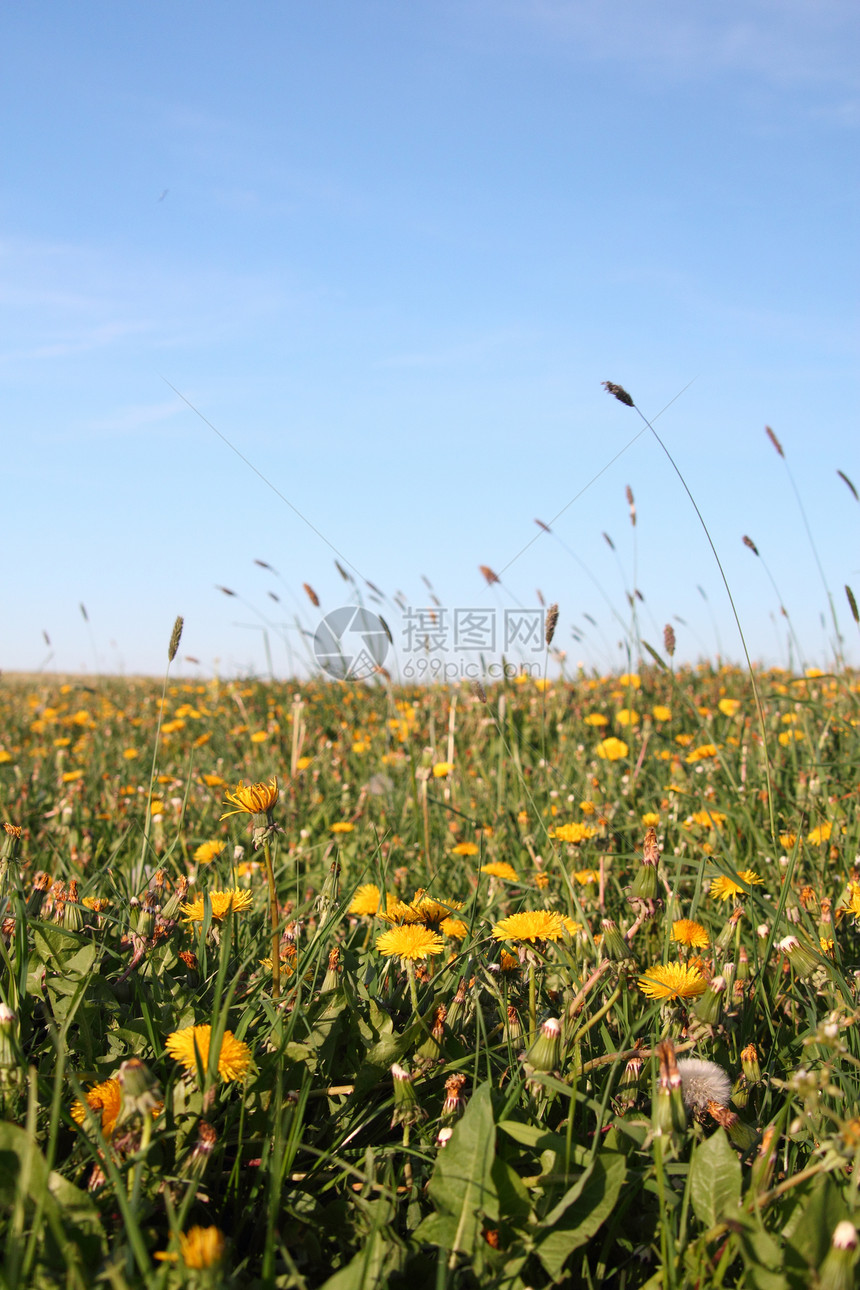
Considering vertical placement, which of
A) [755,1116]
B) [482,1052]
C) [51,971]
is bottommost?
[755,1116]

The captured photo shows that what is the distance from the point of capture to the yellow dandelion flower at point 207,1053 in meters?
1.09

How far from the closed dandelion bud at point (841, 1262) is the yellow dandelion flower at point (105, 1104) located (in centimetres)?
83

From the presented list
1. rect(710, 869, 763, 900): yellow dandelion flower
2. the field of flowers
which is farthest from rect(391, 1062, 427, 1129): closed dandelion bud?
rect(710, 869, 763, 900): yellow dandelion flower

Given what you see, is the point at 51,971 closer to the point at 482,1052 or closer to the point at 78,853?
the point at 482,1052

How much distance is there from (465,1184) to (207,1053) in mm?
372

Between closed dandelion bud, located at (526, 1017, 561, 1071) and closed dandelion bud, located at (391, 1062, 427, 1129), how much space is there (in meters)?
0.17

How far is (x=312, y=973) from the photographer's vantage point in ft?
4.99

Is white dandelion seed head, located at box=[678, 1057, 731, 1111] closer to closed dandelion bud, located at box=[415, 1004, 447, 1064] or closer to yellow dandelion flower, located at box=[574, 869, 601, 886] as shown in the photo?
closed dandelion bud, located at box=[415, 1004, 447, 1064]

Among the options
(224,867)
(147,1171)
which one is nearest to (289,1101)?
(147,1171)

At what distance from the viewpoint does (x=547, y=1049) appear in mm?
1156

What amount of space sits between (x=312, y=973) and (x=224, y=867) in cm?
82

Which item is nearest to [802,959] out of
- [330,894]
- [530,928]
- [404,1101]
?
[530,928]

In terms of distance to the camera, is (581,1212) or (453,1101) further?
(453,1101)

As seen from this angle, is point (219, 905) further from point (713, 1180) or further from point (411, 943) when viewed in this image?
point (713, 1180)
